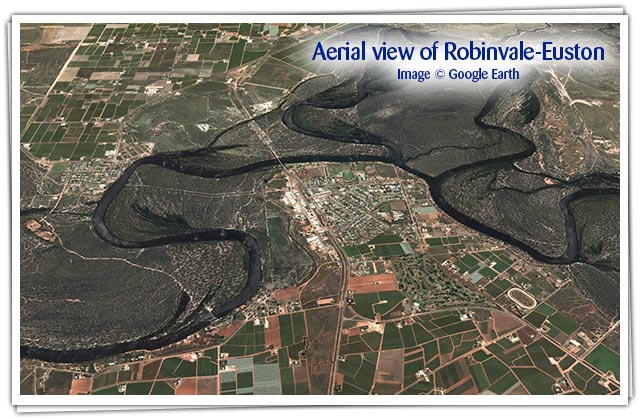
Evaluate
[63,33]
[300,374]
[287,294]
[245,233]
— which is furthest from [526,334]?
Answer: [63,33]

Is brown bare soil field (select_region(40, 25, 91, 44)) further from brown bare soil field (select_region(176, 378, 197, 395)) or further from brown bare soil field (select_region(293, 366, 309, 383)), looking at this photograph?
brown bare soil field (select_region(293, 366, 309, 383))

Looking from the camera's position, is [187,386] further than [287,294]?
No

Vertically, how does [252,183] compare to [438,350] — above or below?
above

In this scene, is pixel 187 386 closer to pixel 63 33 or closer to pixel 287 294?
pixel 287 294

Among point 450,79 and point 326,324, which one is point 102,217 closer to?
point 326,324
